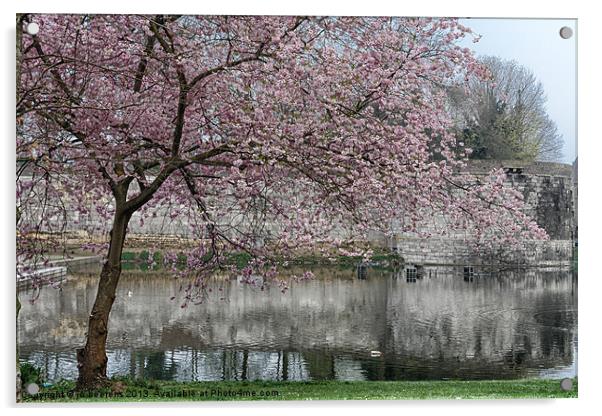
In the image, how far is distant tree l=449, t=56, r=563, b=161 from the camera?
586 cm

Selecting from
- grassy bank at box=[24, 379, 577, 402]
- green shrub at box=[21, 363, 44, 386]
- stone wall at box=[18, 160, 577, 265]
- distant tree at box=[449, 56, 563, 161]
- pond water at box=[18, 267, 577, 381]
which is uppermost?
distant tree at box=[449, 56, 563, 161]

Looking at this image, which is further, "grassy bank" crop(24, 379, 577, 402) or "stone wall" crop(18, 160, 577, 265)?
"stone wall" crop(18, 160, 577, 265)

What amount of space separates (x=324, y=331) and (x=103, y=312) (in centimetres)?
160

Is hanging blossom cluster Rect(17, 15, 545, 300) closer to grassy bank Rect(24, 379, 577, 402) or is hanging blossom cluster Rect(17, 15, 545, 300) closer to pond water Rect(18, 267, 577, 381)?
pond water Rect(18, 267, 577, 381)

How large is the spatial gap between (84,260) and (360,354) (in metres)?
2.11

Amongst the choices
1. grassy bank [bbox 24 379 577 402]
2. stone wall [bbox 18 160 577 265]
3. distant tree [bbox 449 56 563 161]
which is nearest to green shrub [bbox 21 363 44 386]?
grassy bank [bbox 24 379 577 402]

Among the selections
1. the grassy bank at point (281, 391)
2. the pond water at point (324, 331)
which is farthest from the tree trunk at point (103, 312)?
the grassy bank at point (281, 391)

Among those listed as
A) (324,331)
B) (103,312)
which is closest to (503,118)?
(324,331)

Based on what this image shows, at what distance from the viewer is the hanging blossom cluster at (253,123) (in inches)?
221

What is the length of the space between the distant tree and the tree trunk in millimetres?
2576

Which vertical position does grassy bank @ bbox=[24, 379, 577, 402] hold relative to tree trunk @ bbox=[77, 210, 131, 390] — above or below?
below

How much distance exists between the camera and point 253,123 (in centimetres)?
559

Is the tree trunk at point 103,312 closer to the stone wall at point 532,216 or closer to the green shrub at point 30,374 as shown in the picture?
the stone wall at point 532,216

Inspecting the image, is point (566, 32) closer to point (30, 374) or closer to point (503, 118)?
point (503, 118)
